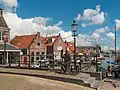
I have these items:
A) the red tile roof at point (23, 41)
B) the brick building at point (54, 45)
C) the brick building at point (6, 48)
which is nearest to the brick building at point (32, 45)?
the red tile roof at point (23, 41)

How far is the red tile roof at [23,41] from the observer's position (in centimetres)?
6969

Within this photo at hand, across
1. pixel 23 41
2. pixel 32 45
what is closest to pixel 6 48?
pixel 32 45

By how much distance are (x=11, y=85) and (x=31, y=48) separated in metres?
51.1

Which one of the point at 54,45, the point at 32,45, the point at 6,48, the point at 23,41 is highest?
the point at 23,41

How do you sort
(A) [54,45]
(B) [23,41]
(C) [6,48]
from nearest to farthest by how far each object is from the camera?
(C) [6,48]
(B) [23,41]
(A) [54,45]

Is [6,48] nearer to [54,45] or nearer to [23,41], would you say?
[23,41]

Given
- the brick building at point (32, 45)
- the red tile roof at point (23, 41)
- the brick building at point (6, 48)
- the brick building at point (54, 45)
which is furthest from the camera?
the brick building at point (54, 45)

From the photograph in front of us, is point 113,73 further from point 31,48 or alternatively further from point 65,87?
point 31,48

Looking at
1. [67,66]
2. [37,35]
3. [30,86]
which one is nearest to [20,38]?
[37,35]

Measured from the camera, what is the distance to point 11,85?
55.9 feet

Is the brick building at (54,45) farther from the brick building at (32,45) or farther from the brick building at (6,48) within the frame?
the brick building at (6,48)

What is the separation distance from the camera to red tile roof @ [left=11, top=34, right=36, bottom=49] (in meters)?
69.7

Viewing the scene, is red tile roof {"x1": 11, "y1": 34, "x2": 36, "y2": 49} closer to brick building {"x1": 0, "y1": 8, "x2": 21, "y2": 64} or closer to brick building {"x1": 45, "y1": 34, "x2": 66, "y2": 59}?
brick building {"x1": 45, "y1": 34, "x2": 66, "y2": 59}

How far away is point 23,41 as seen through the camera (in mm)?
72438
